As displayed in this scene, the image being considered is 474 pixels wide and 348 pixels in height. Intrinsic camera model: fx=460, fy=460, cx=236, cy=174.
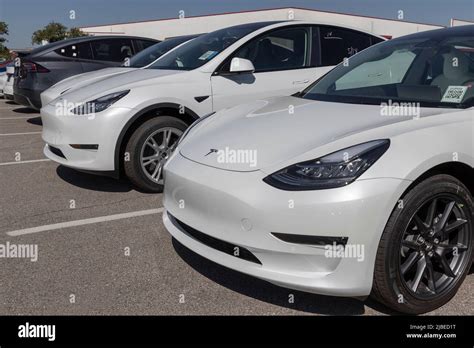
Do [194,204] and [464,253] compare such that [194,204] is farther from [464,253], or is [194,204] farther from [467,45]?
[467,45]

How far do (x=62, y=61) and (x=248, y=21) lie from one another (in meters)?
32.7

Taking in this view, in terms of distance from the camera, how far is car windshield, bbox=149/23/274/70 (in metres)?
4.95

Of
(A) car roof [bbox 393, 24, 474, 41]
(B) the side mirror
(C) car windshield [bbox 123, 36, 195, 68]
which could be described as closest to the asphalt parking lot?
(B) the side mirror

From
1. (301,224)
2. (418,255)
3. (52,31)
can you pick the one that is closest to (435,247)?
(418,255)

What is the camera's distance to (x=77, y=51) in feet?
28.3

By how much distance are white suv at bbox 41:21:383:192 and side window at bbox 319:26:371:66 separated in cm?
2

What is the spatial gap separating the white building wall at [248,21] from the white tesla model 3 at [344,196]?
1424 inches

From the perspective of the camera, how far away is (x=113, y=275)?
120 inches

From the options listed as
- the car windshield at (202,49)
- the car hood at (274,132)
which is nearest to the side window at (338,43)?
the car windshield at (202,49)

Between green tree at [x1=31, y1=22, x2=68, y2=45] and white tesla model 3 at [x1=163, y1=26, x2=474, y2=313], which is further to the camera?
green tree at [x1=31, y1=22, x2=68, y2=45]

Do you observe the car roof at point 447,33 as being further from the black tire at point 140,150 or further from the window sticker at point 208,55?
the black tire at point 140,150

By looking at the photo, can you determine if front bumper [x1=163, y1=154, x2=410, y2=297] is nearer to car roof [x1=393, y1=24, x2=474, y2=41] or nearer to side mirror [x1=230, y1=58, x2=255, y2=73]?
car roof [x1=393, y1=24, x2=474, y2=41]
